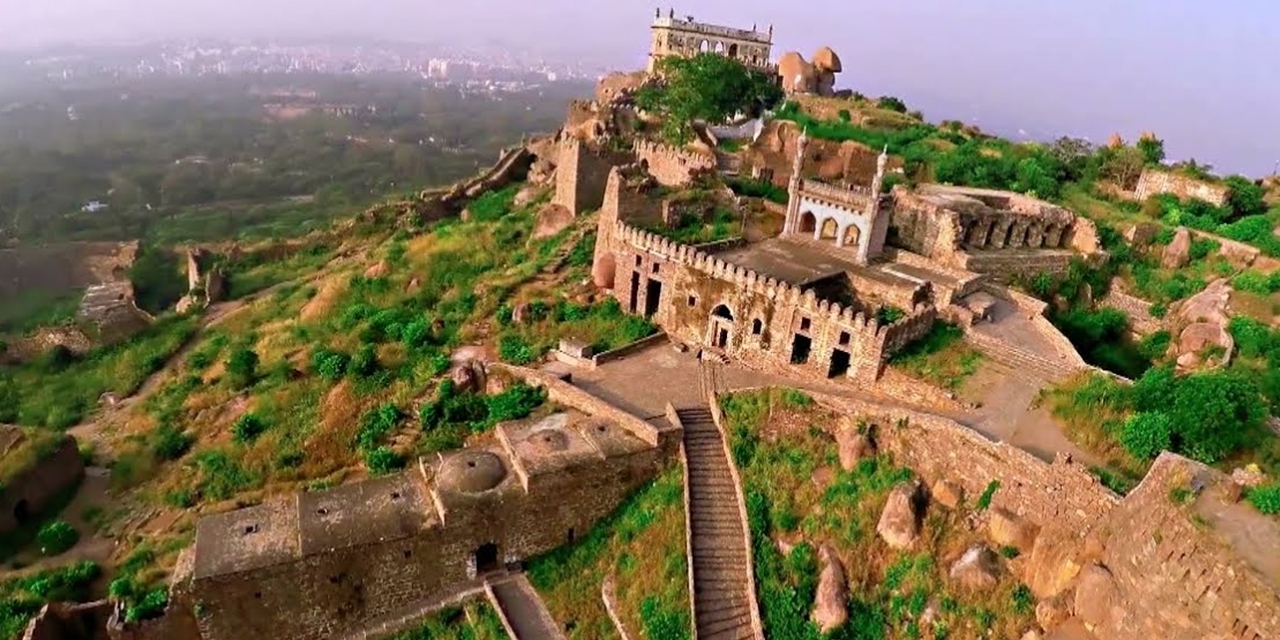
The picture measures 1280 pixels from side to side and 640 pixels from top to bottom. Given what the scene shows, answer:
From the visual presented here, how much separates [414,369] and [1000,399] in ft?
61.3

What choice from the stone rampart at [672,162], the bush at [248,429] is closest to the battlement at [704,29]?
the stone rampart at [672,162]

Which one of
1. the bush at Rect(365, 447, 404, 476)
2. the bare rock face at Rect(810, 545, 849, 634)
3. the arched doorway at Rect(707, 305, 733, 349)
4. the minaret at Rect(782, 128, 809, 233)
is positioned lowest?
the bush at Rect(365, 447, 404, 476)

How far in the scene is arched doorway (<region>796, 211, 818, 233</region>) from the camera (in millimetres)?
29031

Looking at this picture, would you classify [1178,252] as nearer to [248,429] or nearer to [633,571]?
[633,571]

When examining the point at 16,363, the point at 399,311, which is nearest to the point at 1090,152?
the point at 399,311

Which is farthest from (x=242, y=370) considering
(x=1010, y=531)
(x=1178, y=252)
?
(x=1178, y=252)

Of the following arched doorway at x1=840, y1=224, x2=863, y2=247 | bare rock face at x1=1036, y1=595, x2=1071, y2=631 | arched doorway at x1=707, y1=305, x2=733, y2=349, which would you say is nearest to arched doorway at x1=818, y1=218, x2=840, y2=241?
arched doorway at x1=840, y1=224, x2=863, y2=247

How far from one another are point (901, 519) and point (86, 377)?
36.9m

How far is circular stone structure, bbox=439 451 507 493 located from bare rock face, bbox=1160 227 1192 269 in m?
27.0

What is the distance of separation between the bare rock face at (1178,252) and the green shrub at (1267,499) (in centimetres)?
1976

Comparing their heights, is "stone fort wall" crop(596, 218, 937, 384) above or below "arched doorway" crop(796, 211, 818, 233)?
below

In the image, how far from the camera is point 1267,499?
1296 cm

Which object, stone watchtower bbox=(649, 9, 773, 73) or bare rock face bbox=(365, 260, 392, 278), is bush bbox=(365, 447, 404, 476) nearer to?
bare rock face bbox=(365, 260, 392, 278)

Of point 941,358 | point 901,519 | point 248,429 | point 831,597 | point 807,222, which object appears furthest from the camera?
point 807,222
